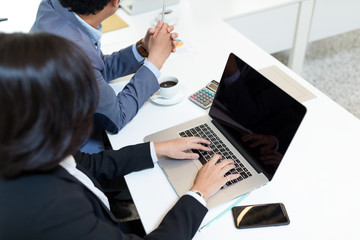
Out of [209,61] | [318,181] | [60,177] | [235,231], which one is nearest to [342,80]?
[209,61]

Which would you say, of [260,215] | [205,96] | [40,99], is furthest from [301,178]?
[40,99]

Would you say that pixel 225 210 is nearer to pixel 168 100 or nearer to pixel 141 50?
pixel 168 100

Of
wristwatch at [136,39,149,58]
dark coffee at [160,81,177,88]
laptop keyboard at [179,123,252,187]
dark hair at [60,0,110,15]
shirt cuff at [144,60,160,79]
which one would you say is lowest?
laptop keyboard at [179,123,252,187]

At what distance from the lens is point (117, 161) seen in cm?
90

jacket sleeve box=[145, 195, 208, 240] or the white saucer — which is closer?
jacket sleeve box=[145, 195, 208, 240]

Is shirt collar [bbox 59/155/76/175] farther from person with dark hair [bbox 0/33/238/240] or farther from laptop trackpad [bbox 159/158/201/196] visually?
laptop trackpad [bbox 159/158/201/196]

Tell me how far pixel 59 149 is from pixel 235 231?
44 cm

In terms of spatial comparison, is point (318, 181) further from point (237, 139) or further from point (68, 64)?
point (68, 64)

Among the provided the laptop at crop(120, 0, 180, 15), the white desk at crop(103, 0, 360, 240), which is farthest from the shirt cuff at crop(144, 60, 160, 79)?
the laptop at crop(120, 0, 180, 15)

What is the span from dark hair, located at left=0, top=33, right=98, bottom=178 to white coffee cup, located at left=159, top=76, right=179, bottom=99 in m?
0.54

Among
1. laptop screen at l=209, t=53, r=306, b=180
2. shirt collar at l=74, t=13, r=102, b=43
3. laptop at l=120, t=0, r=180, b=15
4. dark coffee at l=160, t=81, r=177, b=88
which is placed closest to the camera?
laptop screen at l=209, t=53, r=306, b=180

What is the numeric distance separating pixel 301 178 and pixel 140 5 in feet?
4.28

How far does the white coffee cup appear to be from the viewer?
43.1 inches

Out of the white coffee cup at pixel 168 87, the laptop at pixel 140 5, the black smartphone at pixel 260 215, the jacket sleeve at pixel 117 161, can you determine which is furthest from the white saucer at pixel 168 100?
the laptop at pixel 140 5
